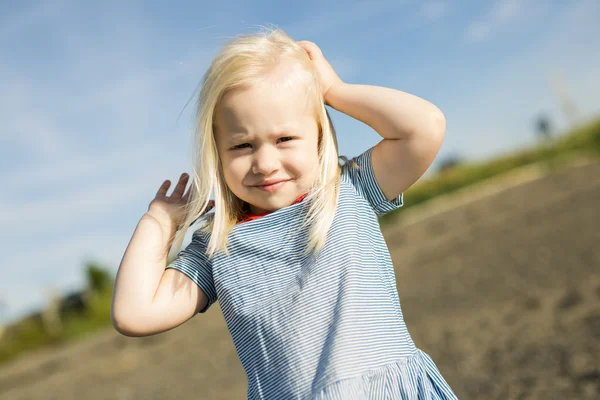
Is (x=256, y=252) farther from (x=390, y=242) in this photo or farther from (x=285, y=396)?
(x=390, y=242)

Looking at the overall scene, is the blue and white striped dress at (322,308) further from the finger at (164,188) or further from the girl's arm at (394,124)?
the finger at (164,188)

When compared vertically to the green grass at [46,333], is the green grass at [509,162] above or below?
above

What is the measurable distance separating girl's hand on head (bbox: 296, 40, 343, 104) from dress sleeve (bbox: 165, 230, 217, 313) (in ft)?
1.84

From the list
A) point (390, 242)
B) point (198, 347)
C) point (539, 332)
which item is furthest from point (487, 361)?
point (390, 242)

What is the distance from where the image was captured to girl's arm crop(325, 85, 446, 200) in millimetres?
1624

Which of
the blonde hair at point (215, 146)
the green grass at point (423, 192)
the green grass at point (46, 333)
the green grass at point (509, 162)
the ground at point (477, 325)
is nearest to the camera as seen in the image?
the blonde hair at point (215, 146)

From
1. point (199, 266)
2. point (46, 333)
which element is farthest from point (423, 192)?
point (199, 266)

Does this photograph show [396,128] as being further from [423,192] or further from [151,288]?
[423,192]

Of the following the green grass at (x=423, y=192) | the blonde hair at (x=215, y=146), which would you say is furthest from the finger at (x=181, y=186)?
the green grass at (x=423, y=192)

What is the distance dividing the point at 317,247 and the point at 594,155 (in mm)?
17058

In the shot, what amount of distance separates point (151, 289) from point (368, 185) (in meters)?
0.67

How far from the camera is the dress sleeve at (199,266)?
1728 mm

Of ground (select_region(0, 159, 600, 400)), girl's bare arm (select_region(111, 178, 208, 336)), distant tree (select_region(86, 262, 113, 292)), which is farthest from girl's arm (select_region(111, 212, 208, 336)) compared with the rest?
distant tree (select_region(86, 262, 113, 292))

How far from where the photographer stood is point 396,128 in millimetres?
1638
